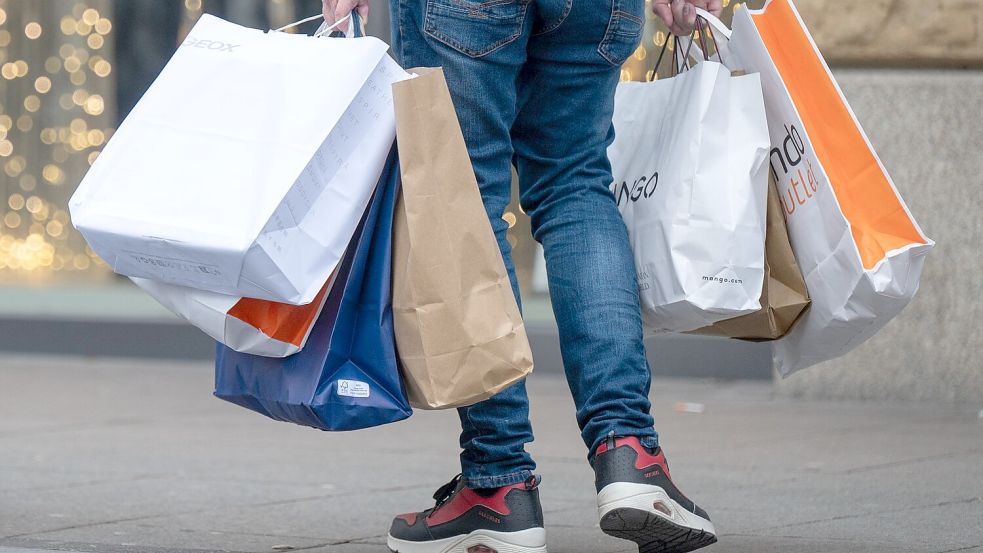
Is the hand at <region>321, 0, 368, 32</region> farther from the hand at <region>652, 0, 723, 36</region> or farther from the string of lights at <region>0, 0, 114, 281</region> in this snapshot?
the string of lights at <region>0, 0, 114, 281</region>

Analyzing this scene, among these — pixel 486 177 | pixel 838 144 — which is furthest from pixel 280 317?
pixel 838 144

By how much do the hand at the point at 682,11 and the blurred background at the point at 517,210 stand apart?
1.99 meters

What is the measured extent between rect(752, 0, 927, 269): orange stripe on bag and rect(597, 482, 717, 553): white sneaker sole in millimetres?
567

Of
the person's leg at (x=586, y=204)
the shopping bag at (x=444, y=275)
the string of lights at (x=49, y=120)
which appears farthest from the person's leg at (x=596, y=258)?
the string of lights at (x=49, y=120)

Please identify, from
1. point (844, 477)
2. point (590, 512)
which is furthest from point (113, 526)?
point (844, 477)

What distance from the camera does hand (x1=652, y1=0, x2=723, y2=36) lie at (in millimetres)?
2828

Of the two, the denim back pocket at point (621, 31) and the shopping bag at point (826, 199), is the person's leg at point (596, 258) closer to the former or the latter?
the denim back pocket at point (621, 31)

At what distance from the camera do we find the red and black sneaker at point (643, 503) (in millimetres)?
2436

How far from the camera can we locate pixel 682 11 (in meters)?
2.83

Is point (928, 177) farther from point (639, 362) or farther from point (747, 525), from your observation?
point (639, 362)

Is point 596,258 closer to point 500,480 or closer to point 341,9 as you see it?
point 500,480

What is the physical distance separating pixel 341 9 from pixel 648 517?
1.08m

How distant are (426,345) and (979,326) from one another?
3423mm

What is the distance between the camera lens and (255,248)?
2191mm
